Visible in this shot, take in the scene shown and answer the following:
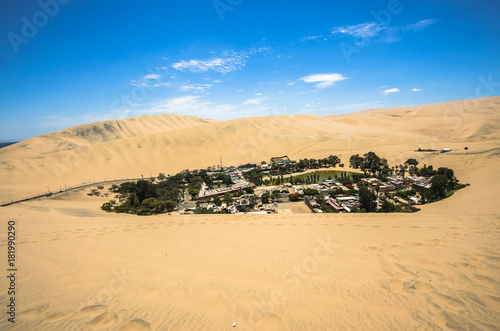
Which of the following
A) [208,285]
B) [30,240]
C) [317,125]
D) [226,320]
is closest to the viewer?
[226,320]

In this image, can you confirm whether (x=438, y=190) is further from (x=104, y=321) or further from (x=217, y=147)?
(x=217, y=147)

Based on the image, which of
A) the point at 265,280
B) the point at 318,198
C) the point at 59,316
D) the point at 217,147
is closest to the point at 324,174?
the point at 318,198

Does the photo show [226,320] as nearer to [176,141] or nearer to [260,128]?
[176,141]

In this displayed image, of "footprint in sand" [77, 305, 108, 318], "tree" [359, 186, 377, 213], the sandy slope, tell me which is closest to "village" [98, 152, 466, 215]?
"tree" [359, 186, 377, 213]

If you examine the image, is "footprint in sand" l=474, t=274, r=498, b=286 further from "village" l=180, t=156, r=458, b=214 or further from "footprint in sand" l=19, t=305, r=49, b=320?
"village" l=180, t=156, r=458, b=214

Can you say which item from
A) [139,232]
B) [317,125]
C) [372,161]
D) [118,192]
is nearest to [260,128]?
[317,125]

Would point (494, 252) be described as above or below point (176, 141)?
below
